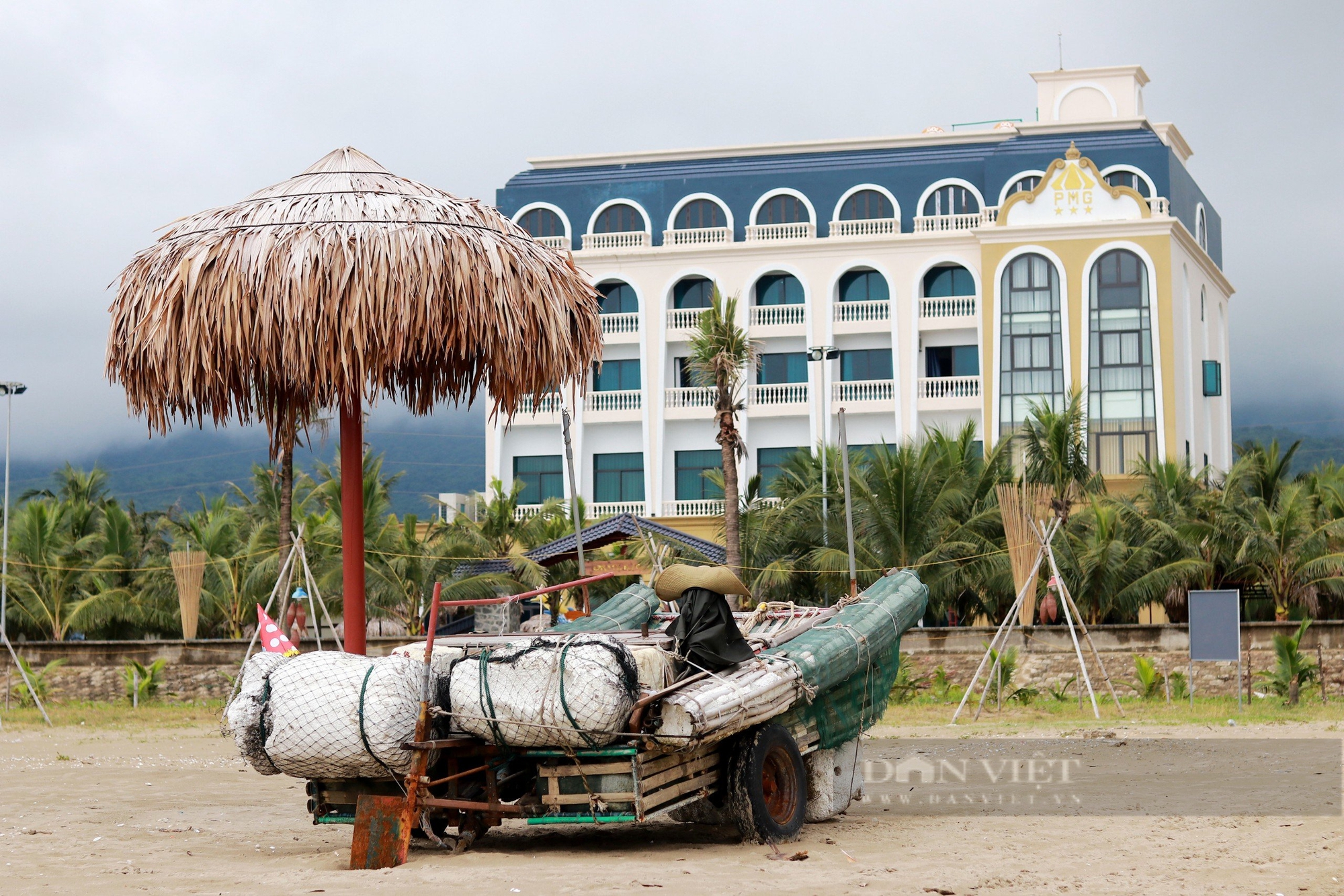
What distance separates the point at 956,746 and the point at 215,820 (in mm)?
7812

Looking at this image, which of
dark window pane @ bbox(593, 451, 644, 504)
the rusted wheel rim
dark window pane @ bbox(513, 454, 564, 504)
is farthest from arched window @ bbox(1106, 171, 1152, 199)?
the rusted wheel rim

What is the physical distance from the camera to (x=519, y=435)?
47.9 meters

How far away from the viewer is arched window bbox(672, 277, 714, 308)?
47.0 metres

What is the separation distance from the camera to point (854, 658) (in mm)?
10117

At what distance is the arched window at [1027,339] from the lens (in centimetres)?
4228

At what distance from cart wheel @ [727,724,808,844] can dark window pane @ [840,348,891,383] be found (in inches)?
1437

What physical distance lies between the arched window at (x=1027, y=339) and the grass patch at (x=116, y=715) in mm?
24052

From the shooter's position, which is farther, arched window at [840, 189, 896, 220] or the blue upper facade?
arched window at [840, 189, 896, 220]

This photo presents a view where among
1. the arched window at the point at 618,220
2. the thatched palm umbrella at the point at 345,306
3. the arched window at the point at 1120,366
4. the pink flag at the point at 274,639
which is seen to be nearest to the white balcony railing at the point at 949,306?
the arched window at the point at 1120,366

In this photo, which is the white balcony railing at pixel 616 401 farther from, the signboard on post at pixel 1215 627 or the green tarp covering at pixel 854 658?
the green tarp covering at pixel 854 658

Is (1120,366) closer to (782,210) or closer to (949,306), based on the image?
(949,306)

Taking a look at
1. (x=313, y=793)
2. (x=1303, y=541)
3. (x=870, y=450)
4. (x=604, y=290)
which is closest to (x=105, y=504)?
(x=604, y=290)

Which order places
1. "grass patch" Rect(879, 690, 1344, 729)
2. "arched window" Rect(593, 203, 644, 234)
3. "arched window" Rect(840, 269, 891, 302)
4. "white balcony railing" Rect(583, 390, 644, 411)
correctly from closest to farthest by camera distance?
1. "grass patch" Rect(879, 690, 1344, 729)
2. "arched window" Rect(840, 269, 891, 302)
3. "white balcony railing" Rect(583, 390, 644, 411)
4. "arched window" Rect(593, 203, 644, 234)

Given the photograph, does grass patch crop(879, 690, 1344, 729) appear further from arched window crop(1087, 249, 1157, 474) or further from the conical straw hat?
arched window crop(1087, 249, 1157, 474)
